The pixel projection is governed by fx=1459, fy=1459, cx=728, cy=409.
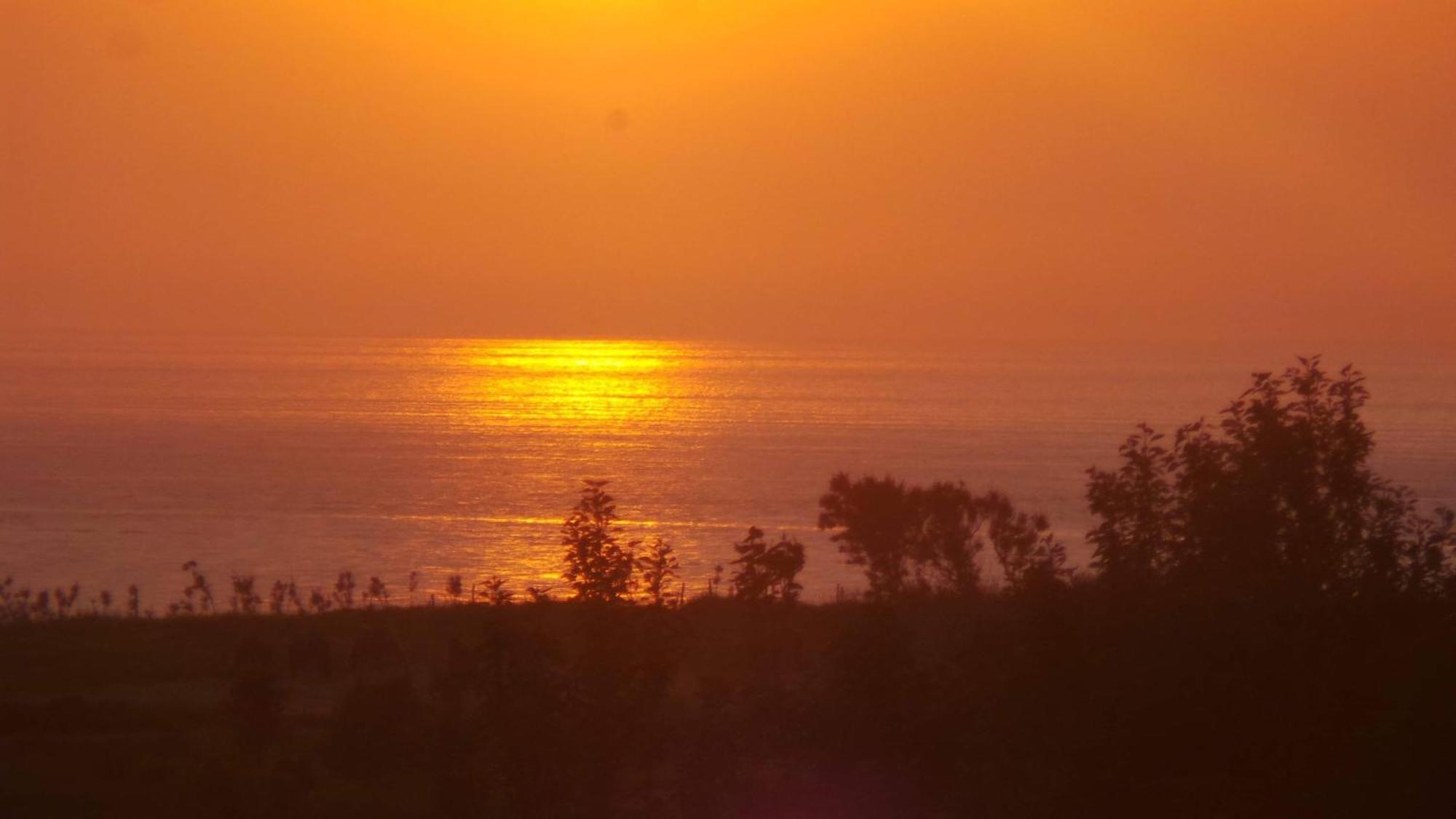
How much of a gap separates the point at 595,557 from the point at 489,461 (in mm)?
84631

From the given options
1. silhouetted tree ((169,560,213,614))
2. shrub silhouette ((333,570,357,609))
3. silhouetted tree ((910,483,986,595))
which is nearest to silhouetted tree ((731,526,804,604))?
silhouetted tree ((910,483,986,595))

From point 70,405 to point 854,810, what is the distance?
14062cm

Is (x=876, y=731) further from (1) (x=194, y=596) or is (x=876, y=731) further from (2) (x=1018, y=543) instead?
(1) (x=194, y=596)

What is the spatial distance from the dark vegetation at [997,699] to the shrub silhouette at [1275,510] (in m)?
0.02

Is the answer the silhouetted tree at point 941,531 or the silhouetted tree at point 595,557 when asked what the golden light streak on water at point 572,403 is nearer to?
the silhouetted tree at point 941,531

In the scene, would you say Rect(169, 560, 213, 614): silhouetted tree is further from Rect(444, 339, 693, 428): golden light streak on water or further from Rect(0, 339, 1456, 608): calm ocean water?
Rect(444, 339, 693, 428): golden light streak on water

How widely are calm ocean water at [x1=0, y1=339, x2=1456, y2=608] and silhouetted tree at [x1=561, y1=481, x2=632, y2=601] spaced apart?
2957 cm

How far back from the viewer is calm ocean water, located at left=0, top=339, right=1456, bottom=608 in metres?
53.6

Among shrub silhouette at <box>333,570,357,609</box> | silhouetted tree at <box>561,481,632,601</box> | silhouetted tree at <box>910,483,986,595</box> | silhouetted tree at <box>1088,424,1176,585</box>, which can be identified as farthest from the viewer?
shrub silhouette at <box>333,570,357,609</box>

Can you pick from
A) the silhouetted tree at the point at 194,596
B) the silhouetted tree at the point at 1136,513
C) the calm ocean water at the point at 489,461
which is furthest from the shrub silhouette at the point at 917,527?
the silhouetted tree at the point at 1136,513

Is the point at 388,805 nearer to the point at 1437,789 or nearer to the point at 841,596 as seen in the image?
the point at 1437,789

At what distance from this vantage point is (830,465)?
86125 mm

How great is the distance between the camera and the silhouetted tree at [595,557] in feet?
29.9

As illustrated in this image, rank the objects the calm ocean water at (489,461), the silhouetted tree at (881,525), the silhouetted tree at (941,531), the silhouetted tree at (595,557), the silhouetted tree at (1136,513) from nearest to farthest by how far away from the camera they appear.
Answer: the silhouetted tree at (595,557)
the silhouetted tree at (1136,513)
the silhouetted tree at (941,531)
the silhouetted tree at (881,525)
the calm ocean water at (489,461)
